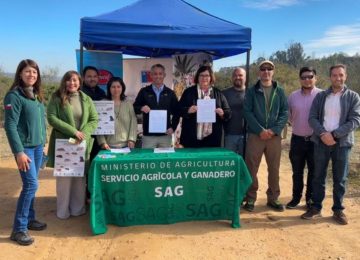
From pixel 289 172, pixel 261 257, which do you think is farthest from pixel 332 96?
pixel 289 172

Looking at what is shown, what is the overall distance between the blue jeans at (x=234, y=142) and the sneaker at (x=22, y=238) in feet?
8.52

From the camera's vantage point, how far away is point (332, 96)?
14.1ft

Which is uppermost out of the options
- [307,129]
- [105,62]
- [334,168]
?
[105,62]

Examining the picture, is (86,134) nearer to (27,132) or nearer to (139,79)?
(27,132)

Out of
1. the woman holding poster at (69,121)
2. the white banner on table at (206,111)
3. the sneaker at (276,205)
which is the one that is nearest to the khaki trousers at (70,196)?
the woman holding poster at (69,121)


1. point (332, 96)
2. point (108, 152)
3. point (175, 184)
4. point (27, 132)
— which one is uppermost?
point (332, 96)

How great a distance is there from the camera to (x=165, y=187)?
13.4 feet

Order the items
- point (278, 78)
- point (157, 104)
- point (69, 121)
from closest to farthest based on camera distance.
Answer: point (69, 121) < point (157, 104) < point (278, 78)

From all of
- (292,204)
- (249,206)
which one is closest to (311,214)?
(292,204)

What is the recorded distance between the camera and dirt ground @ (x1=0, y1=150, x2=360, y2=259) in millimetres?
3547

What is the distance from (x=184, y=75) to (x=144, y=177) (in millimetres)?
2972

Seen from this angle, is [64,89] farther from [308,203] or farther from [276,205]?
[308,203]

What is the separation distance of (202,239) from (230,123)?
5.28ft

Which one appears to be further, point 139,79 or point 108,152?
point 139,79
